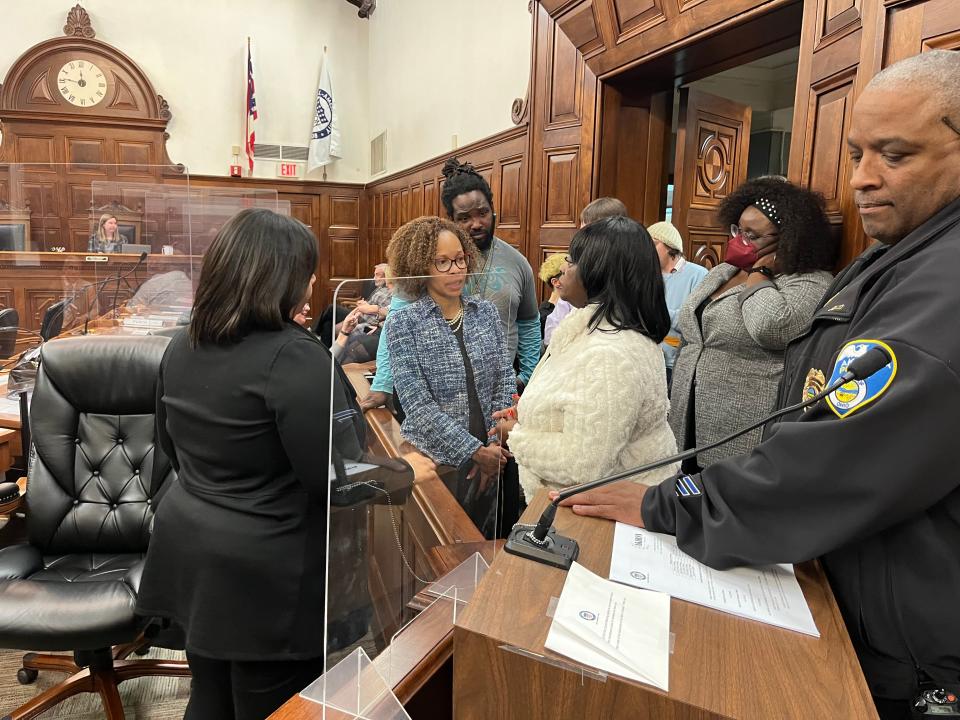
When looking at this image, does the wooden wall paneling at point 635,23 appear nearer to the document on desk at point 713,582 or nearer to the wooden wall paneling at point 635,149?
the wooden wall paneling at point 635,149

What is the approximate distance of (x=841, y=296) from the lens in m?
0.82

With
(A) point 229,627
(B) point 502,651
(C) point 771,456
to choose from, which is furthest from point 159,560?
(C) point 771,456

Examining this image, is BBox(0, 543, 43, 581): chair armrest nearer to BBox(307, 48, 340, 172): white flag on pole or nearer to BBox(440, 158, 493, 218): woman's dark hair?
BBox(440, 158, 493, 218): woman's dark hair

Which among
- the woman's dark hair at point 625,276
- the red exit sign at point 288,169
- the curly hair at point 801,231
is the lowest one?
the woman's dark hair at point 625,276

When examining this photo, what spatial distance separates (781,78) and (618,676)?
269 inches

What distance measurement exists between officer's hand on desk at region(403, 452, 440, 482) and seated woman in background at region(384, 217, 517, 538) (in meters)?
0.01

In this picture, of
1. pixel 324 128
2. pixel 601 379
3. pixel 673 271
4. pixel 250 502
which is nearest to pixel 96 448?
pixel 250 502

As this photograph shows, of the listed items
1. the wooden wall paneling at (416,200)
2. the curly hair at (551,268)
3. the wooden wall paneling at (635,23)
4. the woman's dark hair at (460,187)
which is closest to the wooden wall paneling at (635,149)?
the wooden wall paneling at (635,23)

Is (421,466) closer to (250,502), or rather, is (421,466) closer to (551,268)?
(250,502)

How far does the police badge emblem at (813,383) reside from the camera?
0.78 m

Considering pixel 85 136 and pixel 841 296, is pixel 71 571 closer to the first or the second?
pixel 841 296

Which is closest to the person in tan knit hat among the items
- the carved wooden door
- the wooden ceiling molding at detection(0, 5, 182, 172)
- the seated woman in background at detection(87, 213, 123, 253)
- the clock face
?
the carved wooden door

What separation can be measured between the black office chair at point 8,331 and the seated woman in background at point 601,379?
121 inches

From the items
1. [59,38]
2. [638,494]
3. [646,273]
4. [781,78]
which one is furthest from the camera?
[59,38]
